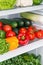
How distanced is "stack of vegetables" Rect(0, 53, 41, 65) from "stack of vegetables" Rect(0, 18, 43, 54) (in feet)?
0.88

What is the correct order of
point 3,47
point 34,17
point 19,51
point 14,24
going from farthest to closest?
point 34,17
point 14,24
point 19,51
point 3,47

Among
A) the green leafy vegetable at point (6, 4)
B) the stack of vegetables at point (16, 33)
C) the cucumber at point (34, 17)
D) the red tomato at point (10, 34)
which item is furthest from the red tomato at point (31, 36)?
the green leafy vegetable at point (6, 4)

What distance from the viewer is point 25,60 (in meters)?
2.06

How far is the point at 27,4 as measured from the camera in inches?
68.5

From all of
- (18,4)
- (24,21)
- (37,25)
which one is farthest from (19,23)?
(18,4)

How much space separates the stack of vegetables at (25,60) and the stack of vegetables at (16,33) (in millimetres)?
267

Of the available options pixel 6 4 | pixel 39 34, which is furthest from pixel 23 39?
pixel 6 4

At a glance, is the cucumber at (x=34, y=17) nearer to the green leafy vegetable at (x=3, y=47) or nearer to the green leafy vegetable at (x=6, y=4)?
the green leafy vegetable at (x=6, y=4)

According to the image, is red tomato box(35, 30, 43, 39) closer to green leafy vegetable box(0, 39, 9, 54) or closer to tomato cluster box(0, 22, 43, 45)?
tomato cluster box(0, 22, 43, 45)

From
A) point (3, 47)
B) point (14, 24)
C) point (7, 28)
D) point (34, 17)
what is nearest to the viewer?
point (3, 47)

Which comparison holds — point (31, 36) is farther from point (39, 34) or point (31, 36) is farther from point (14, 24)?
point (14, 24)

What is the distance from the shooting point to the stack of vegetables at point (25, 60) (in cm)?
196

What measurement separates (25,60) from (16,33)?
0.35m

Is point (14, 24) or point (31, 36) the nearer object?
point (31, 36)
